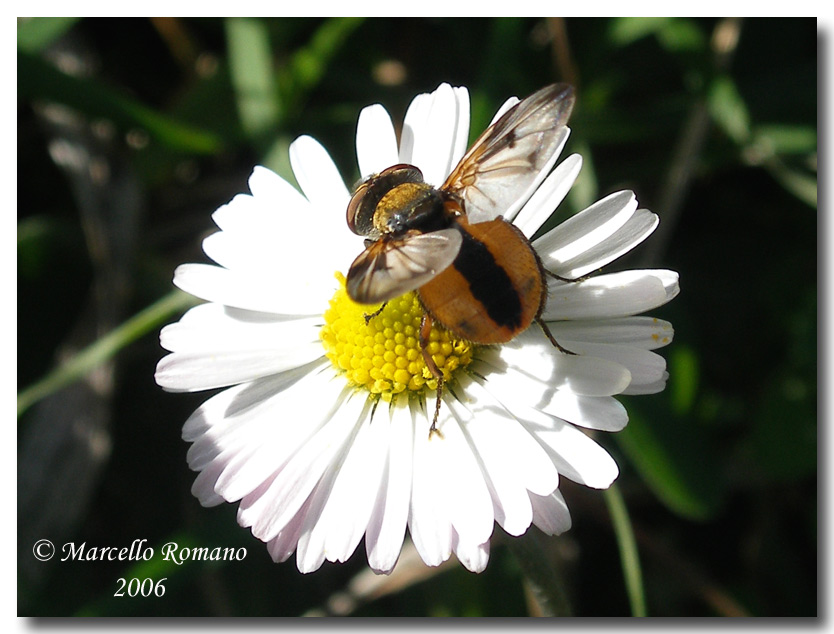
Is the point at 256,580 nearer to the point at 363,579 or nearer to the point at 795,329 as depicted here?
the point at 363,579

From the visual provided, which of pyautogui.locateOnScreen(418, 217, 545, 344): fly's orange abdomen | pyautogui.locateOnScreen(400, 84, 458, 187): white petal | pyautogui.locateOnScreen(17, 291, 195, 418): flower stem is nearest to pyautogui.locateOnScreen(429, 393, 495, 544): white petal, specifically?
pyautogui.locateOnScreen(418, 217, 545, 344): fly's orange abdomen

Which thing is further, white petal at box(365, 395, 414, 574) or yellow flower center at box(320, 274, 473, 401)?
yellow flower center at box(320, 274, 473, 401)

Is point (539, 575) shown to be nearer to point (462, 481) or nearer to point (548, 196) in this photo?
point (462, 481)

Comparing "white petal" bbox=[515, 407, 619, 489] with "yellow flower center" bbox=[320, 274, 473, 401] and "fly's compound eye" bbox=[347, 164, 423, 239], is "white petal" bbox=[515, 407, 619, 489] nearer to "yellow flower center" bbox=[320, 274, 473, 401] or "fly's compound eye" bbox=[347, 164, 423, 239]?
"yellow flower center" bbox=[320, 274, 473, 401]

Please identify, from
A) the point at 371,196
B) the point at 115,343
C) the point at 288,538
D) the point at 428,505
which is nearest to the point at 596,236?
the point at 371,196

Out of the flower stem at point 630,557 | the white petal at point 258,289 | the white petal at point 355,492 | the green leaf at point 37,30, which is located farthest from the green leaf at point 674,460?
the green leaf at point 37,30

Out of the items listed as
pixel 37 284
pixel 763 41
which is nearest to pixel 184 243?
pixel 37 284
